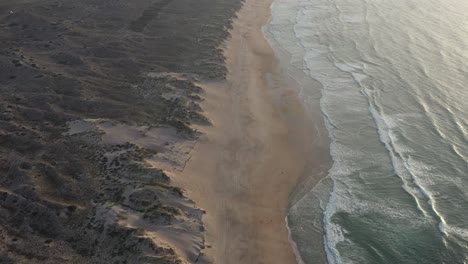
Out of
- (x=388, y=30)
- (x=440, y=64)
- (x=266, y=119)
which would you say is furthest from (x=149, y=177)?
→ (x=388, y=30)

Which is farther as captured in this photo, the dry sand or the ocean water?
the ocean water

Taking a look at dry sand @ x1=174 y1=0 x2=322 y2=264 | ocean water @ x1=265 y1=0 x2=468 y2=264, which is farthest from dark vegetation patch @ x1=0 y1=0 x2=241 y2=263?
ocean water @ x1=265 y1=0 x2=468 y2=264

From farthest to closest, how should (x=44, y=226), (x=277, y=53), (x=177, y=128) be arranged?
(x=277, y=53)
(x=177, y=128)
(x=44, y=226)

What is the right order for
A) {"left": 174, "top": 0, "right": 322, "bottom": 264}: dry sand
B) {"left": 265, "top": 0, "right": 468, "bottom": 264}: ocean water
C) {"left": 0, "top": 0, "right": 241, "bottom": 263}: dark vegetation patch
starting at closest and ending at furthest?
{"left": 0, "top": 0, "right": 241, "bottom": 263}: dark vegetation patch
{"left": 174, "top": 0, "right": 322, "bottom": 264}: dry sand
{"left": 265, "top": 0, "right": 468, "bottom": 264}: ocean water

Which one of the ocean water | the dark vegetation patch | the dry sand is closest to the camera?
the dark vegetation patch

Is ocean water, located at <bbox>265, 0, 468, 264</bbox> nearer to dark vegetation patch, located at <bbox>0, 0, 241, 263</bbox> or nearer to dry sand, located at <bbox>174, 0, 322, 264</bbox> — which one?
dry sand, located at <bbox>174, 0, 322, 264</bbox>

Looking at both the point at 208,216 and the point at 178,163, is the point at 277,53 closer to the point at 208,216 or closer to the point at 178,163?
the point at 178,163
